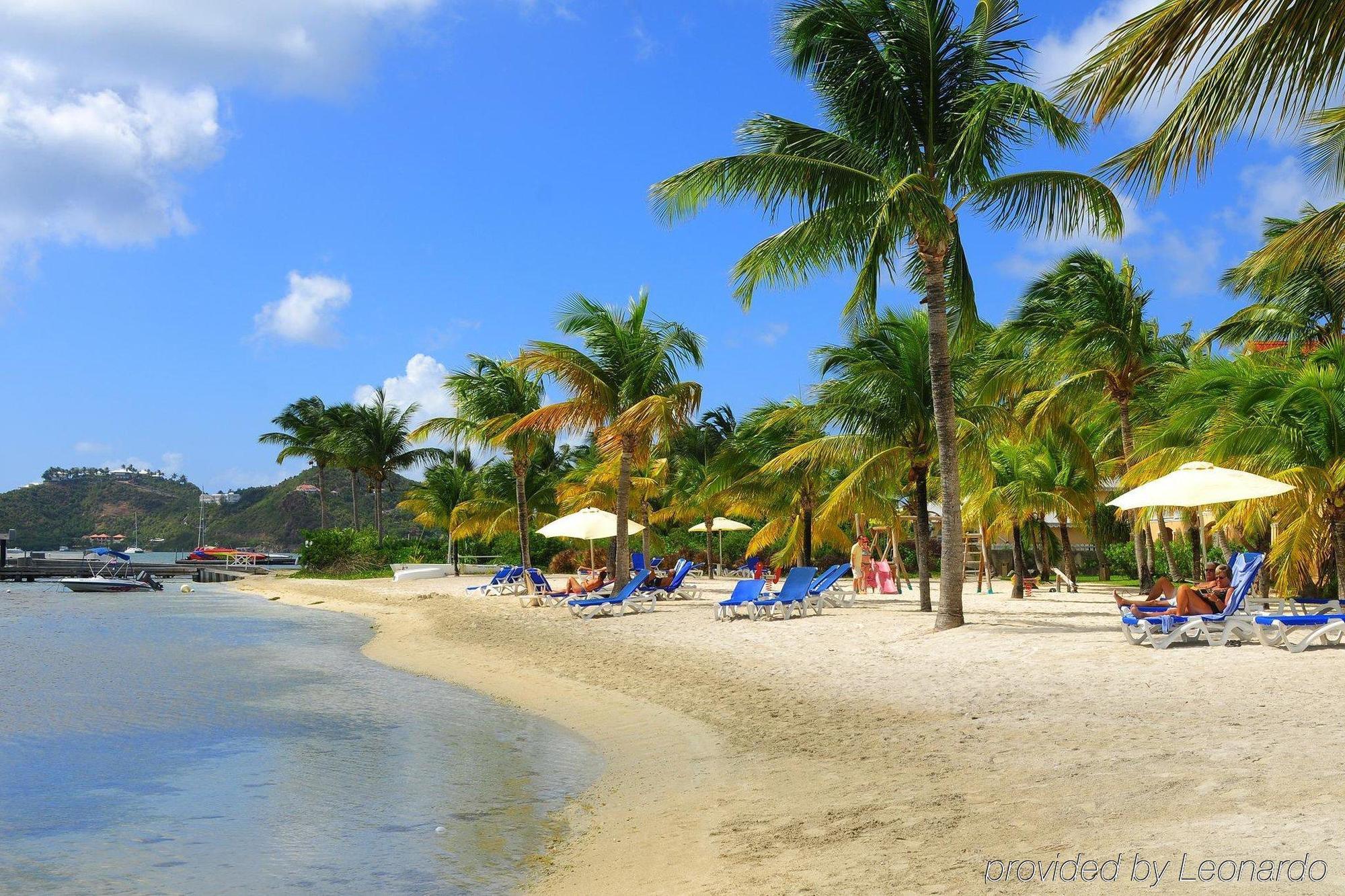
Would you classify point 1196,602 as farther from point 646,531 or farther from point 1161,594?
point 646,531

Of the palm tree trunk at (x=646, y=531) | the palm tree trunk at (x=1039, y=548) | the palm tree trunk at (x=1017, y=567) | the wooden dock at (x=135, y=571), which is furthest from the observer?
the wooden dock at (x=135, y=571)

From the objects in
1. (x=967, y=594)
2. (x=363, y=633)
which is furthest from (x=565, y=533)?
(x=967, y=594)

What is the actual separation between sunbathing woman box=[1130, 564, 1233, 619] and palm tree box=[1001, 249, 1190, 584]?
22.7 feet

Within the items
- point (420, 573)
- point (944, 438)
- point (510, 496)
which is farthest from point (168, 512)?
point (944, 438)

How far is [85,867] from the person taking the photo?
6.04 meters

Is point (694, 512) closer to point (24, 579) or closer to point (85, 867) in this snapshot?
point (85, 867)

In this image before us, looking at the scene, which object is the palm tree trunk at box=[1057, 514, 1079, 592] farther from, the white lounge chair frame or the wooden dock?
the wooden dock

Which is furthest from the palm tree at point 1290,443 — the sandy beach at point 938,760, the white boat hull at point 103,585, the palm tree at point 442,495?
the white boat hull at point 103,585

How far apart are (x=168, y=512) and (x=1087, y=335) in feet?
371

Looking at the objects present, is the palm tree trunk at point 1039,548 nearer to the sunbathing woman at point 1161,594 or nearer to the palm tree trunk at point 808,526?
the palm tree trunk at point 808,526

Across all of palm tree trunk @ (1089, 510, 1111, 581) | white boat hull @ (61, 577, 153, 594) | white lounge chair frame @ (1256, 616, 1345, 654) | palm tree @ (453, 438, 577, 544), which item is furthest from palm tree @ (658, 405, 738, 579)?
white boat hull @ (61, 577, 153, 594)

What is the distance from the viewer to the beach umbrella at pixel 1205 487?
10672 mm

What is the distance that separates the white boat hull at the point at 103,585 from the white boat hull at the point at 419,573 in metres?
16.5

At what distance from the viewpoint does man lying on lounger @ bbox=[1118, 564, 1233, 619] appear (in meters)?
9.80
